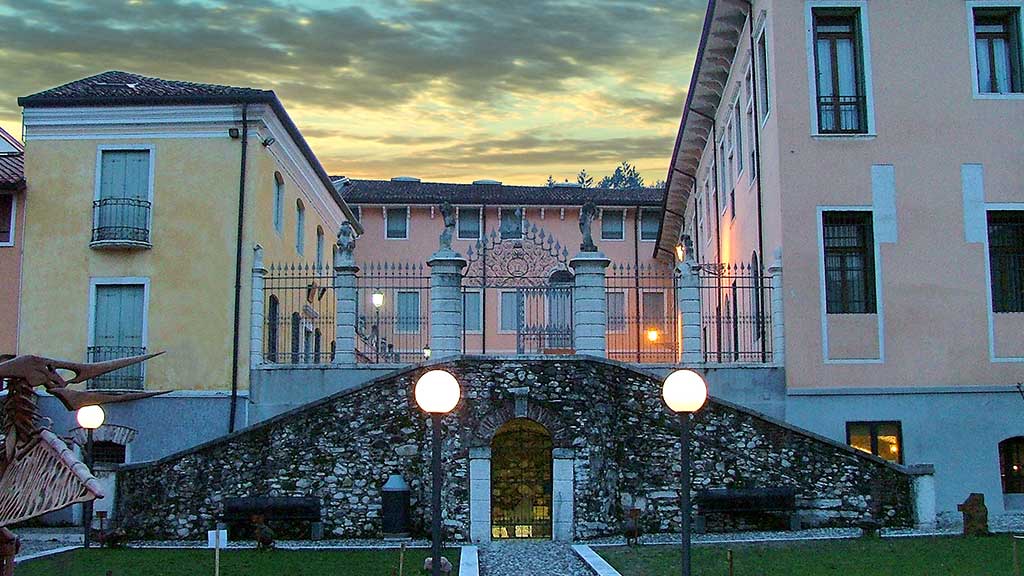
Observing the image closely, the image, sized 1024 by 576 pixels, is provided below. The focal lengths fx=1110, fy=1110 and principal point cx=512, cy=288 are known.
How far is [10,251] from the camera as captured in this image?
76.6 feet

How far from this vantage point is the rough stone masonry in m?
18.6

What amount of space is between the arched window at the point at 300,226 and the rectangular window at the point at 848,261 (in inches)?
549

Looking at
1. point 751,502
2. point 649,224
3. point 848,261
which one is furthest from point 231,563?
point 649,224

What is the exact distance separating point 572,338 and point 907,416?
638 cm

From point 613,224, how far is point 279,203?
20114 millimetres

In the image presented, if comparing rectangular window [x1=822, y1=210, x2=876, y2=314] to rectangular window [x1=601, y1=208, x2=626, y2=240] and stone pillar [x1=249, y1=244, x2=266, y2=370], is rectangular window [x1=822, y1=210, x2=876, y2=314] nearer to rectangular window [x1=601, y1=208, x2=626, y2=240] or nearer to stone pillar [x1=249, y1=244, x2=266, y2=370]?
stone pillar [x1=249, y1=244, x2=266, y2=370]

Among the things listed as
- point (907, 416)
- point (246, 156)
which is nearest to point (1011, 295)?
point (907, 416)

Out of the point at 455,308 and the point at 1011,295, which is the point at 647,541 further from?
the point at 1011,295

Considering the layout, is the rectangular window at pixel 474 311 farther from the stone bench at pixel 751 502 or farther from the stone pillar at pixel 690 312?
the stone bench at pixel 751 502

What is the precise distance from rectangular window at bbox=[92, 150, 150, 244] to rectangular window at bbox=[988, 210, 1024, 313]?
55.6 ft

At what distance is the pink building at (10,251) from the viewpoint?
23.1 meters

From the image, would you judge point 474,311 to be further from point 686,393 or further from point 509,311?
point 686,393

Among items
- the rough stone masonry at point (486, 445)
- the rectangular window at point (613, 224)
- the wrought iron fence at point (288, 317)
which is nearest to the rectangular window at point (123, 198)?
the wrought iron fence at point (288, 317)

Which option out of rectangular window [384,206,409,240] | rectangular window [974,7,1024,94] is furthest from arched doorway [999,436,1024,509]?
rectangular window [384,206,409,240]
